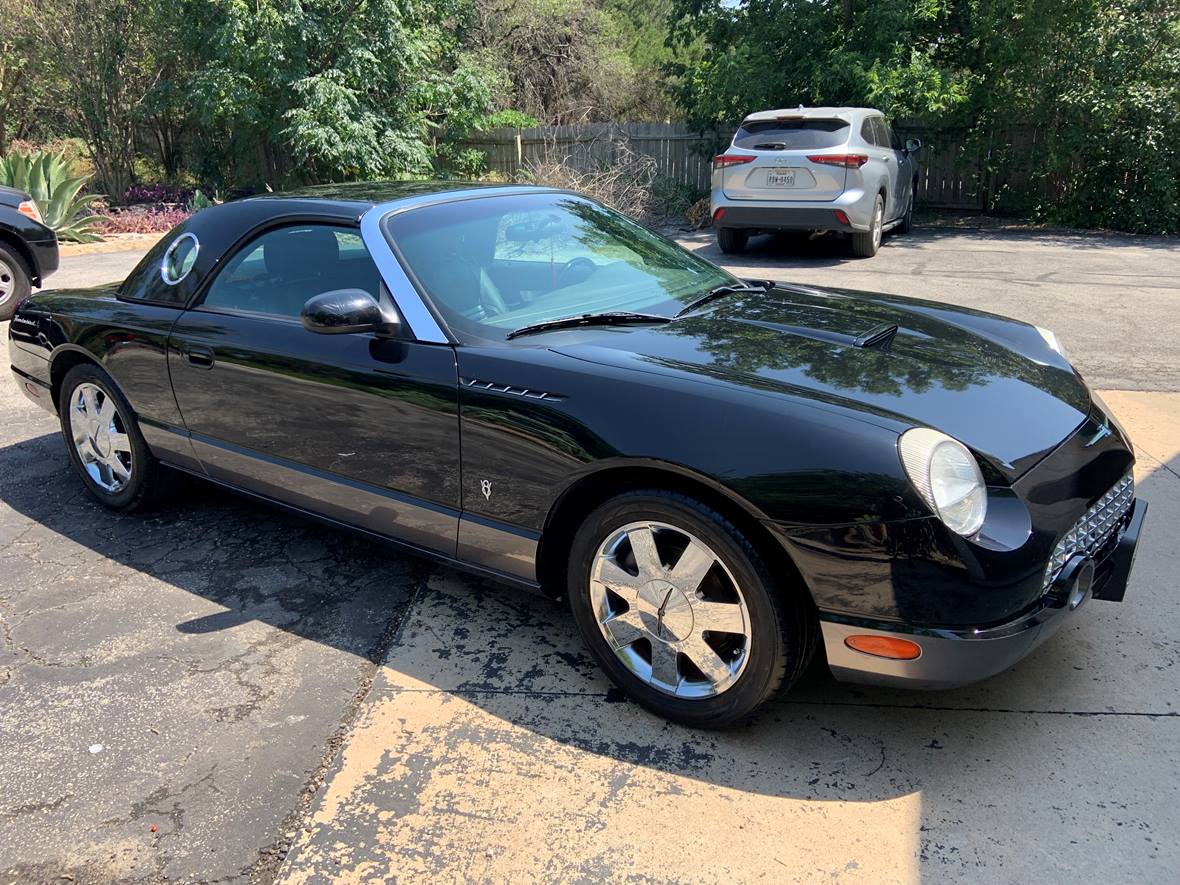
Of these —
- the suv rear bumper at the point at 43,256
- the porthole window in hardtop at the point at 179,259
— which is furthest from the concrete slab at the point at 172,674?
the suv rear bumper at the point at 43,256

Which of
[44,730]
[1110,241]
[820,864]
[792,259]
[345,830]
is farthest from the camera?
[1110,241]

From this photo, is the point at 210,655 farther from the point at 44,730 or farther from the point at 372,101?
the point at 372,101

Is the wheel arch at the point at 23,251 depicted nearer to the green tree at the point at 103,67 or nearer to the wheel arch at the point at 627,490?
the wheel arch at the point at 627,490

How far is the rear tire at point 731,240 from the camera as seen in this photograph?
1185 cm

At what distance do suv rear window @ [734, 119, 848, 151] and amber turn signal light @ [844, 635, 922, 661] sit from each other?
9395 millimetres

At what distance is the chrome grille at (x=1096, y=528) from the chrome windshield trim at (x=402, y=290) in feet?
6.27

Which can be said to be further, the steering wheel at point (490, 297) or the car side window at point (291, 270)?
the car side window at point (291, 270)

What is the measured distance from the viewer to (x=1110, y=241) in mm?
12930

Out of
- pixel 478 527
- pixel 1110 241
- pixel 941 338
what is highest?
pixel 941 338

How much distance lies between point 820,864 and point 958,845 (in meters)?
0.35

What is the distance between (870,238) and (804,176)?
127 centimetres

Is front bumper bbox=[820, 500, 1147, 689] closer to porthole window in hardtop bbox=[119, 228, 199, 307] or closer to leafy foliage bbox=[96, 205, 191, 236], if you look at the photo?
porthole window in hardtop bbox=[119, 228, 199, 307]

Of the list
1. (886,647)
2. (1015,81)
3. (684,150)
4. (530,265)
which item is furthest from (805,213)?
(886,647)

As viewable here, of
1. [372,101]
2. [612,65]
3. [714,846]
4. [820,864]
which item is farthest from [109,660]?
A: [612,65]
